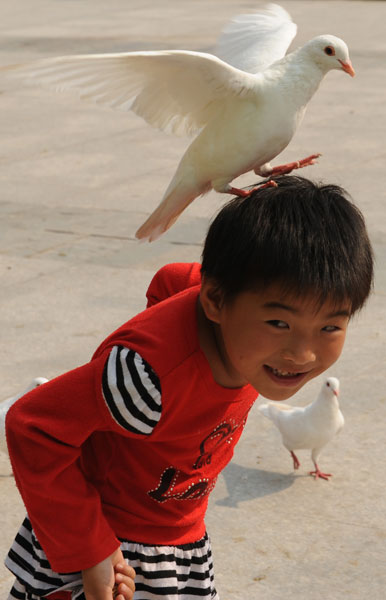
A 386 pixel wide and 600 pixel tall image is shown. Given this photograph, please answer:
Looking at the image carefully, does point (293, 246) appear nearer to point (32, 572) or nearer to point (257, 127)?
point (257, 127)

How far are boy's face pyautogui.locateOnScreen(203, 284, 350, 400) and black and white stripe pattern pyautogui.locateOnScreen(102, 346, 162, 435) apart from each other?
0.17 metres

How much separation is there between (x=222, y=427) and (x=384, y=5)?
1897 cm

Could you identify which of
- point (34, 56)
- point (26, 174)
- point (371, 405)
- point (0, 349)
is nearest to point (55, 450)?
point (371, 405)

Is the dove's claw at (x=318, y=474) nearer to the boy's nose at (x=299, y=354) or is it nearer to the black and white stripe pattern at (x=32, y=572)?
the black and white stripe pattern at (x=32, y=572)

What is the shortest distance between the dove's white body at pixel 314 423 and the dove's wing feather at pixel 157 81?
5.38ft

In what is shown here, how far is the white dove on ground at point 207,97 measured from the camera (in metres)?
2.31

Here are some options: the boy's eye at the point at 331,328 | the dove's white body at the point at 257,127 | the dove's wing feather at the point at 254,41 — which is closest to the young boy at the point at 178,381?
the boy's eye at the point at 331,328

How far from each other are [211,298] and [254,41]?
1.18 metres

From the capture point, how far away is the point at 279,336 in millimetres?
1934

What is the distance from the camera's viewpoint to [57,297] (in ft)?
19.4

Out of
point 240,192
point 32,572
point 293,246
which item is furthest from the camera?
point 32,572

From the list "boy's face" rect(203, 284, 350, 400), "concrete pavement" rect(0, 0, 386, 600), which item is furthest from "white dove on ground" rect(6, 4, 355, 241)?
"concrete pavement" rect(0, 0, 386, 600)

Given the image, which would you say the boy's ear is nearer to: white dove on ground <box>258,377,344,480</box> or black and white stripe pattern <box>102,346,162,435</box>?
black and white stripe pattern <box>102,346,162,435</box>

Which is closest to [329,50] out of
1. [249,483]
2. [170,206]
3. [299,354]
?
[170,206]
